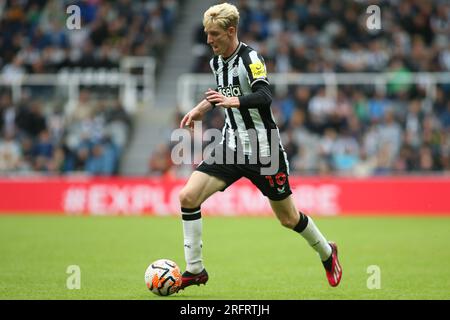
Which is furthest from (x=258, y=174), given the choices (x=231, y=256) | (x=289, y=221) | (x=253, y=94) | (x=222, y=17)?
(x=231, y=256)

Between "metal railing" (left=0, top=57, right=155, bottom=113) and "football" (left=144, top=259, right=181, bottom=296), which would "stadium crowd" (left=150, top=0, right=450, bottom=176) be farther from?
"football" (left=144, top=259, right=181, bottom=296)

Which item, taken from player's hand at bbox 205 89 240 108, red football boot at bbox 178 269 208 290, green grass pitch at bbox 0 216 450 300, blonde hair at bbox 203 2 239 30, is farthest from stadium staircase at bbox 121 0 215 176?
player's hand at bbox 205 89 240 108

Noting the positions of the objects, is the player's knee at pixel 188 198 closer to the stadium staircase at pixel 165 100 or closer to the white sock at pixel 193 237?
the white sock at pixel 193 237

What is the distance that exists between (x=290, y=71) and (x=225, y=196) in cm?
412

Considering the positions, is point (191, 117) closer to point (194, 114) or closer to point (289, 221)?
point (194, 114)

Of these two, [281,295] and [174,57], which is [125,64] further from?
[281,295]

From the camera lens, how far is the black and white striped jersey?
295 inches

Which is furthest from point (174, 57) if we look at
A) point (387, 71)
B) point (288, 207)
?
point (288, 207)

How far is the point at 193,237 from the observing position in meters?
7.49

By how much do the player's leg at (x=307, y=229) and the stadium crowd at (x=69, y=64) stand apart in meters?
11.5

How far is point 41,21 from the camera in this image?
898 inches

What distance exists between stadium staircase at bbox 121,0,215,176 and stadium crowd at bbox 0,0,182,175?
0.37 meters

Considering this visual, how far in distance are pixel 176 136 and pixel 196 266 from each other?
36.6 feet

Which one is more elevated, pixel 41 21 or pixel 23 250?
pixel 41 21
